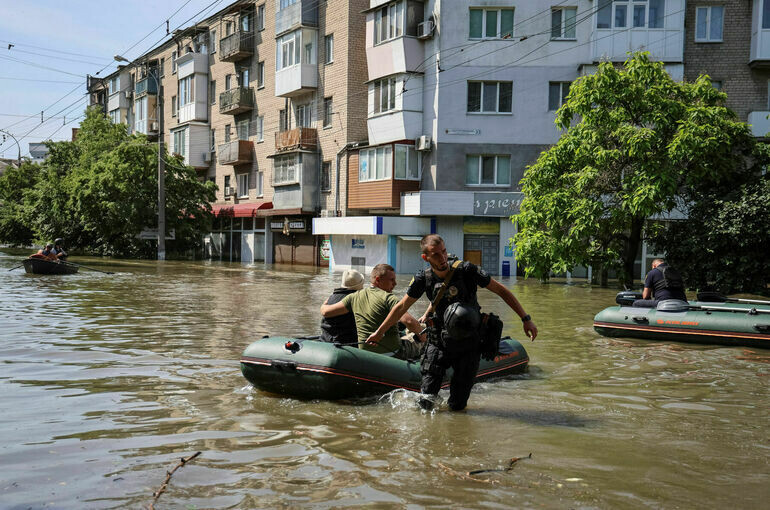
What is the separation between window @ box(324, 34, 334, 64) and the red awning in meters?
9.23

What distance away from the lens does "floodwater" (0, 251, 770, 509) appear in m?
5.09

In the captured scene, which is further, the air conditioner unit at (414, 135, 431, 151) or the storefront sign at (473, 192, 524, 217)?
the air conditioner unit at (414, 135, 431, 151)

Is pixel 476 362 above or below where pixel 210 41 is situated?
below

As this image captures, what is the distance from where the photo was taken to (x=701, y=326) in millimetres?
12797

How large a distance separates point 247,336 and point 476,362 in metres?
6.76

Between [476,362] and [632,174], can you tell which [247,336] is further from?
[632,174]

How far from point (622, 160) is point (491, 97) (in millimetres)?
10278

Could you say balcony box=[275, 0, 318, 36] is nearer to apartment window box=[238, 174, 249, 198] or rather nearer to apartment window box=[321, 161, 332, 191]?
apartment window box=[321, 161, 332, 191]

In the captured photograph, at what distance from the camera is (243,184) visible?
→ 47188 millimetres

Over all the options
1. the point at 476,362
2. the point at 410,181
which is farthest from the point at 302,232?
the point at 476,362

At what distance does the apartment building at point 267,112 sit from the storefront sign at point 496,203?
7.55 meters

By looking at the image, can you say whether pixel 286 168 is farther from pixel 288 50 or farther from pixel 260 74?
pixel 260 74

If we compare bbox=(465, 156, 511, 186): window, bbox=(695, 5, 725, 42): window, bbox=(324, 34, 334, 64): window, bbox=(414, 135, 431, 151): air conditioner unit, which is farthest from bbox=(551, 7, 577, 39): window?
bbox=(324, 34, 334, 64): window

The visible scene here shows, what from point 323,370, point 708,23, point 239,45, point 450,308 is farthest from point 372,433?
point 239,45
